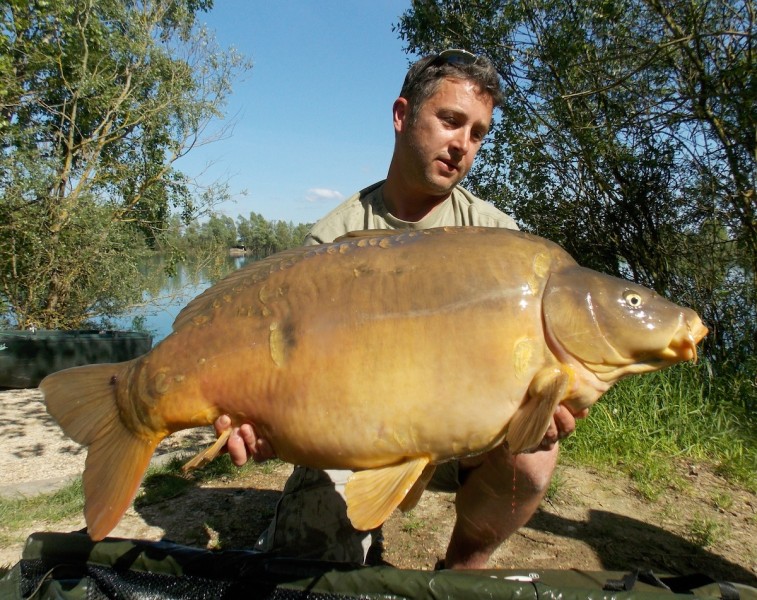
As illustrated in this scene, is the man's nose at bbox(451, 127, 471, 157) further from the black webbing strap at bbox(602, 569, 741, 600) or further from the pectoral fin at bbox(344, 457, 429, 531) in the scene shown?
the black webbing strap at bbox(602, 569, 741, 600)

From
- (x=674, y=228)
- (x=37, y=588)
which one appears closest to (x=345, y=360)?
(x=37, y=588)

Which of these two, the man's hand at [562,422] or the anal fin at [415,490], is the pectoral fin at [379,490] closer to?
the anal fin at [415,490]

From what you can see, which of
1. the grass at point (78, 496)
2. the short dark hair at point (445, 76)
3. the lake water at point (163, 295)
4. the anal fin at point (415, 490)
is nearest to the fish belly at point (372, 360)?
the anal fin at point (415, 490)

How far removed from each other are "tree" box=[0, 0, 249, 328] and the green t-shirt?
421 centimetres

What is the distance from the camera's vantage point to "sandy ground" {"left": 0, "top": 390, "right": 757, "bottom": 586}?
1.96 metres

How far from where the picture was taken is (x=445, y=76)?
6.16 ft

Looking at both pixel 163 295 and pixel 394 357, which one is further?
pixel 163 295

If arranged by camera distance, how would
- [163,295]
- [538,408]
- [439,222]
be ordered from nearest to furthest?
[538,408], [439,222], [163,295]

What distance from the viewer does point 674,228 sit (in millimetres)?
4391

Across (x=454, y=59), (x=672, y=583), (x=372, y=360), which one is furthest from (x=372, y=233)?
(x=672, y=583)

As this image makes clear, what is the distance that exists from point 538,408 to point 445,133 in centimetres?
106

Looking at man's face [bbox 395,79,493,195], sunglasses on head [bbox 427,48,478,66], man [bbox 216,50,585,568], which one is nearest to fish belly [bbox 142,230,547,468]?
man [bbox 216,50,585,568]

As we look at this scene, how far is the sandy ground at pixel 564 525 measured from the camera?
1.96 meters

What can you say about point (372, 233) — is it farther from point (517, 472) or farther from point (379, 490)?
point (517, 472)
